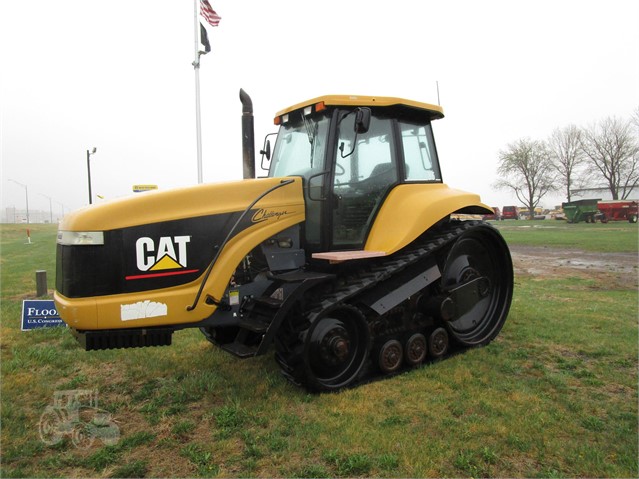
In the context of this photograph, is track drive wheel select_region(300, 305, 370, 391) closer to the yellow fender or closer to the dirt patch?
the yellow fender

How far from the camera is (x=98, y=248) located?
3791 mm

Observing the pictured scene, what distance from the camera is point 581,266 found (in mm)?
13203

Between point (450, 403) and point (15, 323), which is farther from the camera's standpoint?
point (15, 323)

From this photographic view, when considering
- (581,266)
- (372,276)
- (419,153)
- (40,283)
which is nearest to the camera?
(372,276)

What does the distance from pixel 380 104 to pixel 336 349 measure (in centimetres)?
271

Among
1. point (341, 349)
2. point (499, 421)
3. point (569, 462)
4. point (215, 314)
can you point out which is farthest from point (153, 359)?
point (569, 462)

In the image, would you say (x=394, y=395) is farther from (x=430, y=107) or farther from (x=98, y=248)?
(x=430, y=107)

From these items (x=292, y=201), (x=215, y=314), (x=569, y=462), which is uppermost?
(x=292, y=201)

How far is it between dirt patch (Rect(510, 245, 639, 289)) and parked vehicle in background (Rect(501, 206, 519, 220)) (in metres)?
48.5

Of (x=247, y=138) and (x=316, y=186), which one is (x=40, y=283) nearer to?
(x=247, y=138)

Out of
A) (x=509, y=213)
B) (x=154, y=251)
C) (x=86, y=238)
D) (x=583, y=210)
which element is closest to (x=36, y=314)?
(x=86, y=238)

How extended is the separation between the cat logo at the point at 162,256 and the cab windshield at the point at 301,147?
5.25 feet

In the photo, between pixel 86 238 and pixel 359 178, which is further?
pixel 359 178

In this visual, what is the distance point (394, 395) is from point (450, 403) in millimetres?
516
